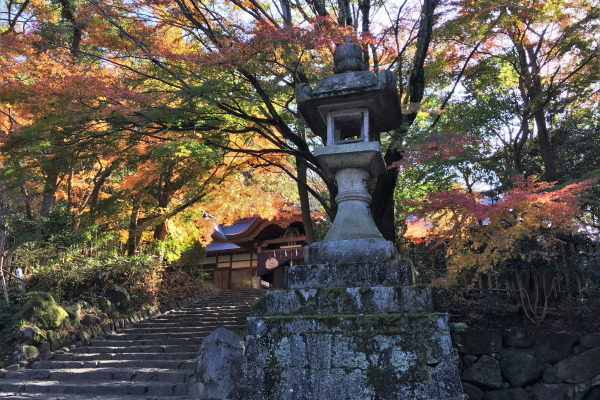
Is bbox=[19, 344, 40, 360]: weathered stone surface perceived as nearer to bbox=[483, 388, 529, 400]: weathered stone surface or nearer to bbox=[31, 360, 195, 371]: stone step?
bbox=[31, 360, 195, 371]: stone step

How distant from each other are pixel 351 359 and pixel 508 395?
493 centimetres

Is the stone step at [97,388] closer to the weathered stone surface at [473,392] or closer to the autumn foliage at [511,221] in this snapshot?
the weathered stone surface at [473,392]

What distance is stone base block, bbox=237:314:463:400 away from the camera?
3805mm

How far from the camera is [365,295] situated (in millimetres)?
4289

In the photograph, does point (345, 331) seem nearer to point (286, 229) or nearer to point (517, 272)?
point (517, 272)

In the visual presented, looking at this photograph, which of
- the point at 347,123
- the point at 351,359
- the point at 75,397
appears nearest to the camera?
the point at 351,359

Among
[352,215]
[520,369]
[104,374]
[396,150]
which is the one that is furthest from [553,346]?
[104,374]

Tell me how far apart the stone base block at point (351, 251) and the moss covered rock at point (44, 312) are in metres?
8.08

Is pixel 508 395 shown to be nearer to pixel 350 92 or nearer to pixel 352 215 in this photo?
pixel 352 215

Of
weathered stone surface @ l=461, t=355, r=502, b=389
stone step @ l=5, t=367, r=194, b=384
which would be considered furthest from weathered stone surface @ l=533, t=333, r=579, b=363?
stone step @ l=5, t=367, r=194, b=384

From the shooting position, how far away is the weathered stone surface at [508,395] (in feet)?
23.7

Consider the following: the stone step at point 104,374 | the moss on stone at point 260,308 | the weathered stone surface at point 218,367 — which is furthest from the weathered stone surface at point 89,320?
the moss on stone at point 260,308

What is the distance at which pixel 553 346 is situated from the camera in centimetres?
740

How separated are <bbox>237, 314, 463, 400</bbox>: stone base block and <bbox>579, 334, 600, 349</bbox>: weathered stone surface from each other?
5014 millimetres
